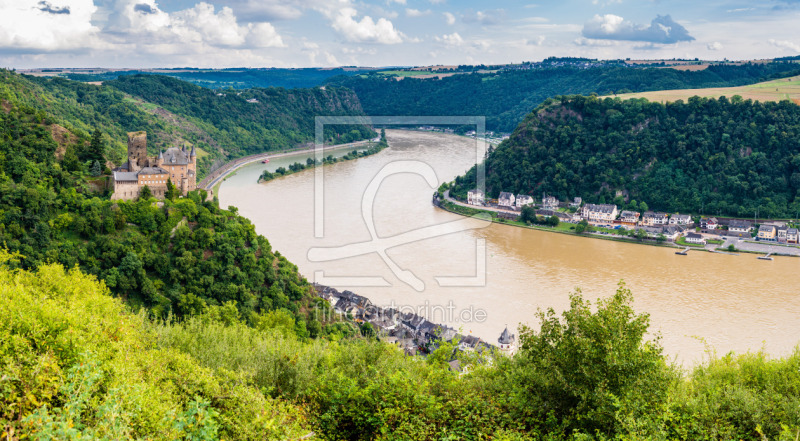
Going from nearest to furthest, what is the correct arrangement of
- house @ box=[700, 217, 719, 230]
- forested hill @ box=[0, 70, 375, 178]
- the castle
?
the castle, house @ box=[700, 217, 719, 230], forested hill @ box=[0, 70, 375, 178]

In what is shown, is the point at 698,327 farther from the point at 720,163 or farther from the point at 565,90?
the point at 565,90

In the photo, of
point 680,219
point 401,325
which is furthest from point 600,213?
point 401,325

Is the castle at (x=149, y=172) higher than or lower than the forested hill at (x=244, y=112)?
lower

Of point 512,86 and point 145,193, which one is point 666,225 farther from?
point 512,86

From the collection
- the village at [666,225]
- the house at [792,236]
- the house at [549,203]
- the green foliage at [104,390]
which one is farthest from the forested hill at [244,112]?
the green foliage at [104,390]

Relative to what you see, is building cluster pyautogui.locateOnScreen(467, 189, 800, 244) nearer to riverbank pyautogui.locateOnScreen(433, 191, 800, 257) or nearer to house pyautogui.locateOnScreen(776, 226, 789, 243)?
house pyautogui.locateOnScreen(776, 226, 789, 243)

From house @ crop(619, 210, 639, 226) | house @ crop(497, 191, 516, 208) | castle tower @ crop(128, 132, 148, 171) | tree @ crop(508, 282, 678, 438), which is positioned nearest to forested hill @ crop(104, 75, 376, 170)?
house @ crop(497, 191, 516, 208)

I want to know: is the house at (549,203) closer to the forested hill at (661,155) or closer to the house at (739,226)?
the forested hill at (661,155)

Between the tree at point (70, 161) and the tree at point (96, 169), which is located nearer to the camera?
the tree at point (70, 161)
